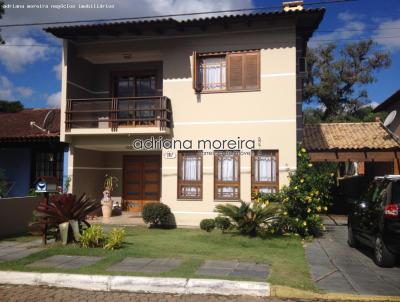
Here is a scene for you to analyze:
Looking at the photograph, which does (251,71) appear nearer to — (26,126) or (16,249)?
(16,249)

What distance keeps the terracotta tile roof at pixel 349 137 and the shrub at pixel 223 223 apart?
4.92 meters

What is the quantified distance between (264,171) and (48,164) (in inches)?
344

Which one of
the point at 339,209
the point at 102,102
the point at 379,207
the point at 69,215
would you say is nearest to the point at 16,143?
the point at 102,102

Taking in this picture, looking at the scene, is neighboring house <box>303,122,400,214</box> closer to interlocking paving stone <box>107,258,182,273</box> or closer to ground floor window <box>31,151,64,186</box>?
interlocking paving stone <box>107,258,182,273</box>

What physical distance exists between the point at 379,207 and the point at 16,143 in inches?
556

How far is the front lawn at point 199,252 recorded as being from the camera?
7.65m

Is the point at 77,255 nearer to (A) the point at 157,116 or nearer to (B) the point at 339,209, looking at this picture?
(A) the point at 157,116

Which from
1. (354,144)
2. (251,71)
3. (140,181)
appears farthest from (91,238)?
(354,144)

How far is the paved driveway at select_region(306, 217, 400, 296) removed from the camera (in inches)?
269

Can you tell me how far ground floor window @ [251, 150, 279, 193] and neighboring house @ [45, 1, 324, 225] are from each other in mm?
32

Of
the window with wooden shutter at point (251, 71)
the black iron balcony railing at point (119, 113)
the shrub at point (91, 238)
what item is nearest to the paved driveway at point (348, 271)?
the shrub at point (91, 238)

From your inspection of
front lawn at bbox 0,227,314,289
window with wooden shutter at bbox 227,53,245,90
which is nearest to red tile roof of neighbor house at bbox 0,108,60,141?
front lawn at bbox 0,227,314,289

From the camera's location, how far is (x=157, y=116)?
14.8m

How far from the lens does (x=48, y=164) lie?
1748 centimetres
